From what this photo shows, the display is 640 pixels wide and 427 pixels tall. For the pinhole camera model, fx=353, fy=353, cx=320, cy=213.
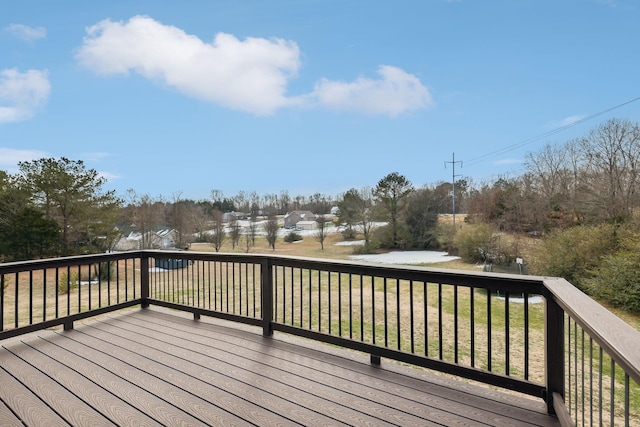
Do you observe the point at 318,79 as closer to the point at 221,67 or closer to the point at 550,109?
the point at 221,67

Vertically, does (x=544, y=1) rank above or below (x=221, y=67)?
above

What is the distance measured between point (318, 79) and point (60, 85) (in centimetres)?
890

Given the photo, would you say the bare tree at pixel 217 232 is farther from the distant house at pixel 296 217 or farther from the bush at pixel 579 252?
the bush at pixel 579 252

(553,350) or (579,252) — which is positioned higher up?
(553,350)

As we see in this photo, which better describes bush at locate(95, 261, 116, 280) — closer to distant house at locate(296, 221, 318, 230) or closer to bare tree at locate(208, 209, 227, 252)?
bare tree at locate(208, 209, 227, 252)

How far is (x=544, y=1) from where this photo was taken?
29.8 feet

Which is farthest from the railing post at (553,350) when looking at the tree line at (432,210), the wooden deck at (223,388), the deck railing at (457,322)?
the tree line at (432,210)

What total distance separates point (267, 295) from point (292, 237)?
49.9ft

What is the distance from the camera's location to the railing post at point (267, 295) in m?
3.27

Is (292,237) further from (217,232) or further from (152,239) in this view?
(152,239)

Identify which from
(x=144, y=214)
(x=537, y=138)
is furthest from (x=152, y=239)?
(x=537, y=138)

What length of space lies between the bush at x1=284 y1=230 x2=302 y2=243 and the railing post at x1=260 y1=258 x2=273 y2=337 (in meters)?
14.8

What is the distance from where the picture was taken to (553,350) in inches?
75.3

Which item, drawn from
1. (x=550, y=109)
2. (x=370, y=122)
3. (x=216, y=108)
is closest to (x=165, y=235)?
(x=216, y=108)
